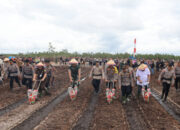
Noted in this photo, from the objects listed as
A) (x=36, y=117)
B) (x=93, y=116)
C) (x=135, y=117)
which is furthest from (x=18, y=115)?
(x=135, y=117)

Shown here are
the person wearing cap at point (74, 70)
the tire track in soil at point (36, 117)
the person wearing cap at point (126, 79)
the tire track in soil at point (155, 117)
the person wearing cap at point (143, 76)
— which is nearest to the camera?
the tire track in soil at point (36, 117)

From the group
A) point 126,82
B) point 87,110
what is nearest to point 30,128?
point 87,110

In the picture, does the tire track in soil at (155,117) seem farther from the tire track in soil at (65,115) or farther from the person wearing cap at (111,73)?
the tire track in soil at (65,115)

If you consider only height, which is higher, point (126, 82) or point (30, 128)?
point (126, 82)

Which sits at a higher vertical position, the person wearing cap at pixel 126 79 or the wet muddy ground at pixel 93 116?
the person wearing cap at pixel 126 79

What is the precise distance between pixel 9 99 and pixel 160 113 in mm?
6904

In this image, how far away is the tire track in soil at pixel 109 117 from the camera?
4826mm

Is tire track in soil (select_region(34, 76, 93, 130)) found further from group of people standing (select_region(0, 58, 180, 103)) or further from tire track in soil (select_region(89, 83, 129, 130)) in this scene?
group of people standing (select_region(0, 58, 180, 103))

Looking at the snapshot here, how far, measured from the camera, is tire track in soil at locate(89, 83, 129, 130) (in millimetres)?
4826

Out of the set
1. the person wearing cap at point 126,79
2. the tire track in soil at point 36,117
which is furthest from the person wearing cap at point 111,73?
the tire track in soil at point 36,117

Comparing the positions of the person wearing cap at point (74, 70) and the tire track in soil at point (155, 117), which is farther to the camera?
the person wearing cap at point (74, 70)

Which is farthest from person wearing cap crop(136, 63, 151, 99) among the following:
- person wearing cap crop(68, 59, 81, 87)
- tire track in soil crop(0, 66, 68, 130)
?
tire track in soil crop(0, 66, 68, 130)

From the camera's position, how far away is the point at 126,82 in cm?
721

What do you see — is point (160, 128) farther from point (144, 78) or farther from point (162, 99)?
point (162, 99)
